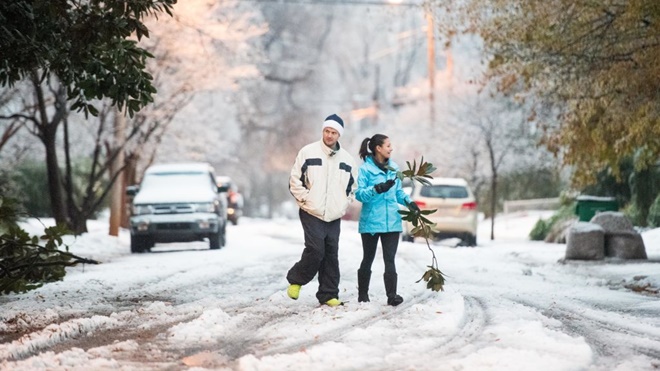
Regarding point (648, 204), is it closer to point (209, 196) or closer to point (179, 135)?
point (209, 196)

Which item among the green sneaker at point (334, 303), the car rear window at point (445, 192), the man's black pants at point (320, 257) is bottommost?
the green sneaker at point (334, 303)

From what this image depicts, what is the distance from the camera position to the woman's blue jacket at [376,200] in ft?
33.1

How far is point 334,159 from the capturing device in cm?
1011

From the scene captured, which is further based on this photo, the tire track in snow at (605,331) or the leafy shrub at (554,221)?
the leafy shrub at (554,221)

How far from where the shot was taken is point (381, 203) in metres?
10.1

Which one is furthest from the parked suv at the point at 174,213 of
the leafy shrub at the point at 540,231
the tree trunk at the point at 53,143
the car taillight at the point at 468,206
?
the leafy shrub at the point at 540,231

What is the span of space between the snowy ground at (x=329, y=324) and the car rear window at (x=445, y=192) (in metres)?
9.96

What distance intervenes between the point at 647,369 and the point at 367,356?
188cm

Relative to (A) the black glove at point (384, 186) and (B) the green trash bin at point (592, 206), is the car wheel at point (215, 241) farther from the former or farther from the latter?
(A) the black glove at point (384, 186)

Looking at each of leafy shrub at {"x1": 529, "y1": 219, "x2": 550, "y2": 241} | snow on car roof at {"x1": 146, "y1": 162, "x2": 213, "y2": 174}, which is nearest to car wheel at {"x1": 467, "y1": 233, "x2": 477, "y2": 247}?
leafy shrub at {"x1": 529, "y1": 219, "x2": 550, "y2": 241}

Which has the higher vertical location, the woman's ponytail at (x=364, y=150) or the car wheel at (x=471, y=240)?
the woman's ponytail at (x=364, y=150)

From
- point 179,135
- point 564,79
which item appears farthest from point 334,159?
point 179,135

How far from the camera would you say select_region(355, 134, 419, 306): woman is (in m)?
10.1

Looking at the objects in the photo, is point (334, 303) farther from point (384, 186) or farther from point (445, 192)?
point (445, 192)
